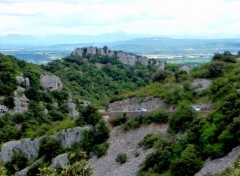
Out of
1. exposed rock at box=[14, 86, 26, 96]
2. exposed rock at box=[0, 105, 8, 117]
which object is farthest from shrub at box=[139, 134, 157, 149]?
exposed rock at box=[14, 86, 26, 96]

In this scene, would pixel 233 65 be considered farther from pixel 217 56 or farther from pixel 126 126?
pixel 126 126

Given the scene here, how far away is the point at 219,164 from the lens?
35125 millimetres

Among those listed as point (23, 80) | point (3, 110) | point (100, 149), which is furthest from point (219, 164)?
point (23, 80)

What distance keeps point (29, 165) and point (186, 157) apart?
18204 mm

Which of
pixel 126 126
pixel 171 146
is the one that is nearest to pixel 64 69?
pixel 126 126

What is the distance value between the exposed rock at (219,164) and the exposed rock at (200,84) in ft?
45.8

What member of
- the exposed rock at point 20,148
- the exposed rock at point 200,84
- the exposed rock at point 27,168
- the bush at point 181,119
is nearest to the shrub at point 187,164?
the bush at point 181,119

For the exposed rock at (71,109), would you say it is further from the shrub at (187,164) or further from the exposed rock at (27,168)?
the shrub at (187,164)

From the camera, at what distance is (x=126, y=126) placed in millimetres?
48125

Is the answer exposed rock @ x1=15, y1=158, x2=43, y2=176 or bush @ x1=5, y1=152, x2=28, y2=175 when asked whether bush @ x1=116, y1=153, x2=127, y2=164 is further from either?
bush @ x1=5, y1=152, x2=28, y2=175

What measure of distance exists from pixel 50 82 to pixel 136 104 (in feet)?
77.5

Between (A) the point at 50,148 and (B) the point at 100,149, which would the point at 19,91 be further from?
(B) the point at 100,149

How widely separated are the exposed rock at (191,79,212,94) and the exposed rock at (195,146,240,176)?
1397 cm

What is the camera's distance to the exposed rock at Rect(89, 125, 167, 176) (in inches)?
1660
